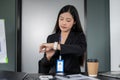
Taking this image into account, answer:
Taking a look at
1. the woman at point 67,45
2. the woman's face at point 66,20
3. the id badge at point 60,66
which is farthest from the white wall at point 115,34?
the id badge at point 60,66

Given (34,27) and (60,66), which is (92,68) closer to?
(60,66)

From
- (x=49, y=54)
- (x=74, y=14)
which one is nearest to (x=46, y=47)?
(x=49, y=54)

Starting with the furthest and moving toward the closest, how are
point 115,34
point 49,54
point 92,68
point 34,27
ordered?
point 34,27 → point 115,34 → point 49,54 → point 92,68

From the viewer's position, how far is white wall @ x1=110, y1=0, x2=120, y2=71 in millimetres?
3033

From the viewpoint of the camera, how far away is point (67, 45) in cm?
147

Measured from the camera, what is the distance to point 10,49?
3123 mm

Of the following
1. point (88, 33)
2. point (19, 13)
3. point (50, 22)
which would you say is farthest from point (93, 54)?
point (19, 13)

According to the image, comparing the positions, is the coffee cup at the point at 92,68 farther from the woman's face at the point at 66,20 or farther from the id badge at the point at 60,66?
the woman's face at the point at 66,20

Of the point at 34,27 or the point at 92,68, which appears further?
the point at 34,27

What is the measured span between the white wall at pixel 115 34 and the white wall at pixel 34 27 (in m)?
0.89

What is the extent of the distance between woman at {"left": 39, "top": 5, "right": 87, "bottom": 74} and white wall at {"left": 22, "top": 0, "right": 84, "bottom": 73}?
5.07 feet

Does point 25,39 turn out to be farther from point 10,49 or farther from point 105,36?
point 105,36

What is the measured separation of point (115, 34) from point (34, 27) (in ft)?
3.97

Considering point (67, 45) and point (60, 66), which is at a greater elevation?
point (67, 45)
